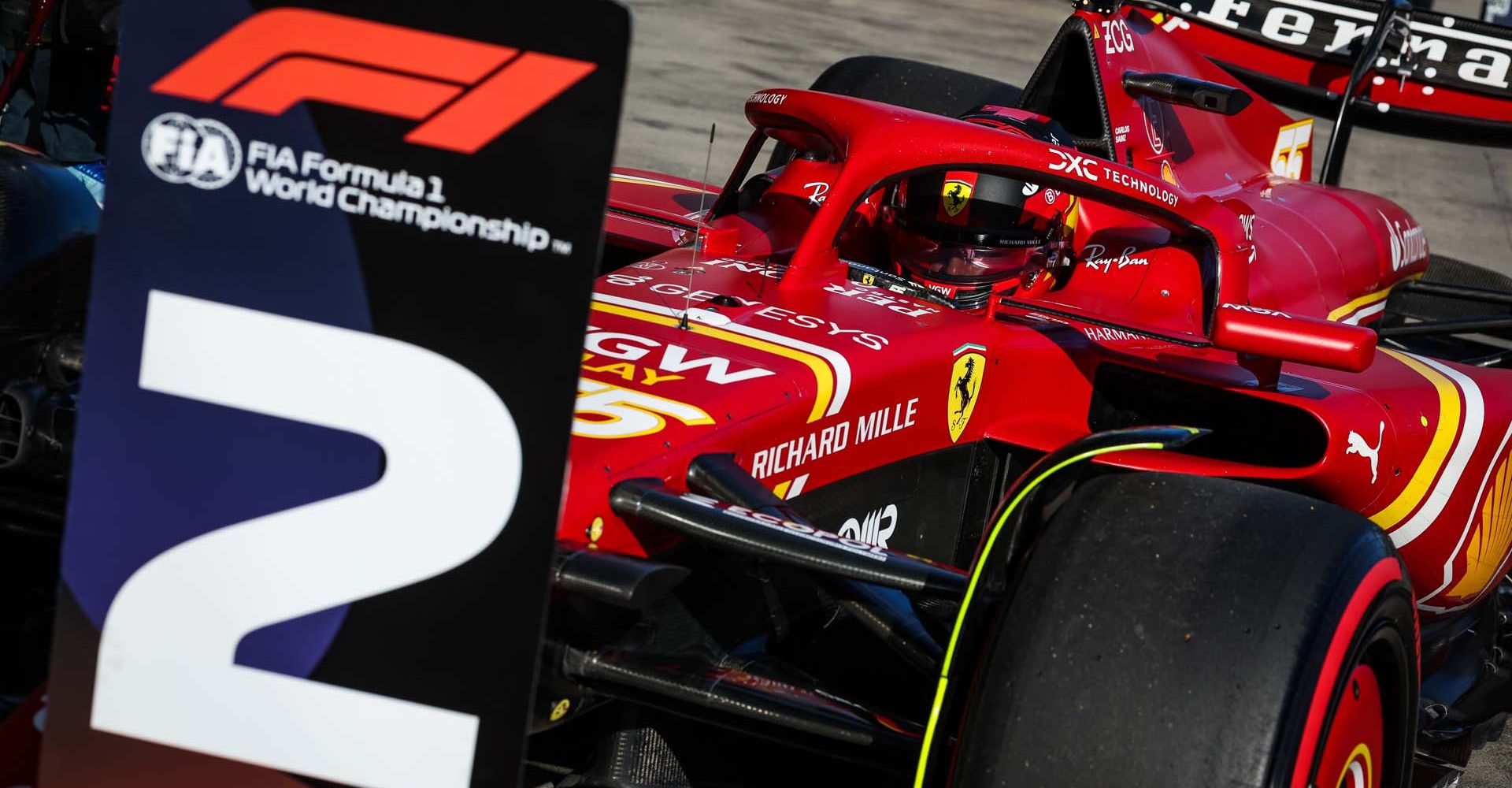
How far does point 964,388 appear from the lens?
333 centimetres

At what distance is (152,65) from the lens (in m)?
1.60

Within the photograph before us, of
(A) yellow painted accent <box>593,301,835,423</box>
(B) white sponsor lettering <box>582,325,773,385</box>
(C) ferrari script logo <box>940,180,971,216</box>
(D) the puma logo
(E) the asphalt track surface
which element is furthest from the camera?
(E) the asphalt track surface

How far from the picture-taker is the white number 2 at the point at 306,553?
160cm

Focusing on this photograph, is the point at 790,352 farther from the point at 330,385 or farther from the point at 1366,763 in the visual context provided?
the point at 330,385

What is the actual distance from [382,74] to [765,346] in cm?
152

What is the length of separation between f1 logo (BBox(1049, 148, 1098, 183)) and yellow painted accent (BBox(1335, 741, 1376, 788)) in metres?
1.60

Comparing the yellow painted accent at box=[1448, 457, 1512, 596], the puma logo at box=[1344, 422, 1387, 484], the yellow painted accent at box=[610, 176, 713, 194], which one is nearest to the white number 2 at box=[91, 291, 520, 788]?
the puma logo at box=[1344, 422, 1387, 484]

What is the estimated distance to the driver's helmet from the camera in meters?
3.81

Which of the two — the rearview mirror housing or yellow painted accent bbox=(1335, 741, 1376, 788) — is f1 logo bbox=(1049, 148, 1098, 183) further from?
yellow painted accent bbox=(1335, 741, 1376, 788)

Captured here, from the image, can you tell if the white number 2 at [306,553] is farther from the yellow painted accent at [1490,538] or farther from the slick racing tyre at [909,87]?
the slick racing tyre at [909,87]

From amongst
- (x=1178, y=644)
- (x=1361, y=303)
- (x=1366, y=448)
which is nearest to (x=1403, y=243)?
(x=1361, y=303)

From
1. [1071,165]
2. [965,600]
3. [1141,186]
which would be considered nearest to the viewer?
[965,600]

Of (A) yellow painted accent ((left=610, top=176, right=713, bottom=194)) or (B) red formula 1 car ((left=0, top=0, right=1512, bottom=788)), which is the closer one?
(B) red formula 1 car ((left=0, top=0, right=1512, bottom=788))

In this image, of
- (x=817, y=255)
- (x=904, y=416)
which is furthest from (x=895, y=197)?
(x=904, y=416)
